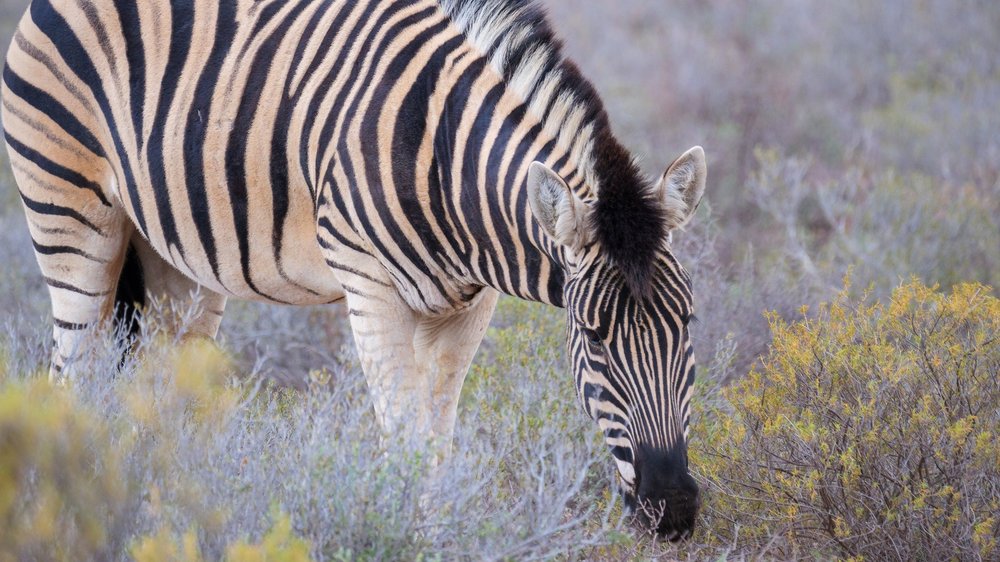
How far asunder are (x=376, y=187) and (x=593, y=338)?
1.02 meters

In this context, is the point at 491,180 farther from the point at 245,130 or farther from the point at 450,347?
the point at 245,130

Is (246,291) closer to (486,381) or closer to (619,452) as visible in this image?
(486,381)

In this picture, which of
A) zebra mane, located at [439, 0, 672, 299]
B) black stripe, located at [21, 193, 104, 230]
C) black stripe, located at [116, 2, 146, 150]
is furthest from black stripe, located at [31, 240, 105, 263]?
zebra mane, located at [439, 0, 672, 299]

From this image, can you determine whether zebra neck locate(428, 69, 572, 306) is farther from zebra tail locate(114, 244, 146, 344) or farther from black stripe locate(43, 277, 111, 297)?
zebra tail locate(114, 244, 146, 344)

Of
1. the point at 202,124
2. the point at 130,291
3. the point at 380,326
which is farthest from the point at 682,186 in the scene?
the point at 130,291

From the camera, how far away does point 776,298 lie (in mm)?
6383

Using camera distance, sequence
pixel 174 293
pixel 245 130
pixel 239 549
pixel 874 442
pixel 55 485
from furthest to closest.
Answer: pixel 174 293
pixel 245 130
pixel 874 442
pixel 55 485
pixel 239 549

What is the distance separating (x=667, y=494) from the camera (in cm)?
320

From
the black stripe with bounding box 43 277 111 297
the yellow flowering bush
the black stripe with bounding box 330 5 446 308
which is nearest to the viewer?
the yellow flowering bush

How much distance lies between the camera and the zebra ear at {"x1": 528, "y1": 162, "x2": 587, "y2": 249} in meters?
3.27

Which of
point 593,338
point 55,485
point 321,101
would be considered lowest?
point 55,485

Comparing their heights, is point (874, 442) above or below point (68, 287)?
above

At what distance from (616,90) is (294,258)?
932 centimetres

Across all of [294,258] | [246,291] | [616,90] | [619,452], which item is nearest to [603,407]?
[619,452]
